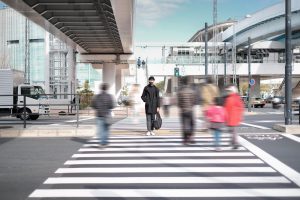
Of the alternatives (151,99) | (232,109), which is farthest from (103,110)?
(232,109)

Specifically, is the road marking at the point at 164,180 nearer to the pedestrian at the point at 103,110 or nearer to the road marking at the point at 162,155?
the road marking at the point at 162,155

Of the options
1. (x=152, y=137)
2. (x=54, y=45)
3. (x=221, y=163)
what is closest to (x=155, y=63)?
(x=54, y=45)

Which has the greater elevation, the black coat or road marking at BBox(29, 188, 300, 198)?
the black coat

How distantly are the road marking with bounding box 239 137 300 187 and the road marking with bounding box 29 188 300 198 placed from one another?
81 cm

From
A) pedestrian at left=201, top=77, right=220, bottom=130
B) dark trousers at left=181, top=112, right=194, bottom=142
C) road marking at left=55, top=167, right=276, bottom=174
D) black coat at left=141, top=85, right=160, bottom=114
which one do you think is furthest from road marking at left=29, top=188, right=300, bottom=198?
black coat at left=141, top=85, right=160, bottom=114

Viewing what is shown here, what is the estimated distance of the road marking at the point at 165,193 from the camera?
6.62 meters

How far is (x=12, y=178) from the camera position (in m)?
7.88

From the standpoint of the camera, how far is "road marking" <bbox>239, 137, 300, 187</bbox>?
7961 mm

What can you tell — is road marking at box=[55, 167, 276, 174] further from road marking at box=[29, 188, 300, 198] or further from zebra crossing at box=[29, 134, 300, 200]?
road marking at box=[29, 188, 300, 198]

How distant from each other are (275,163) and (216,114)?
2272 mm

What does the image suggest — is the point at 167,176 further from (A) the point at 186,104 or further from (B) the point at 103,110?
(B) the point at 103,110

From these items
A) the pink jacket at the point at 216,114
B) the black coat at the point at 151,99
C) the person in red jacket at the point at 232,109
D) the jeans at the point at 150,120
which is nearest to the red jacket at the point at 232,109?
the person in red jacket at the point at 232,109

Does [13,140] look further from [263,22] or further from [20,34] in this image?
[20,34]

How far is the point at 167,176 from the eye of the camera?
26.5ft
